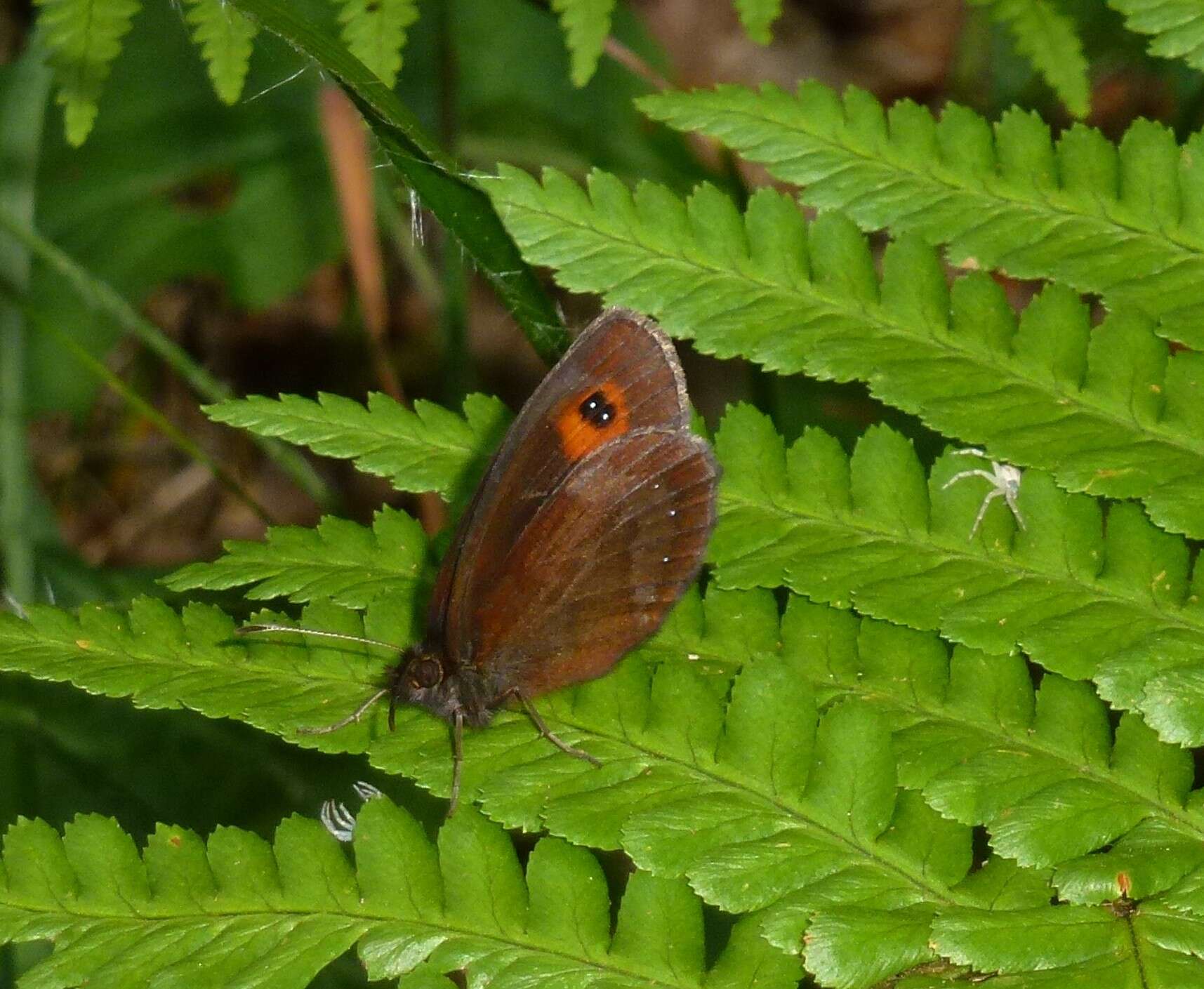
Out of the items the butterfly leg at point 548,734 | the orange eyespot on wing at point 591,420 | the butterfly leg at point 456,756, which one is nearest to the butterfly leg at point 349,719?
the butterfly leg at point 456,756

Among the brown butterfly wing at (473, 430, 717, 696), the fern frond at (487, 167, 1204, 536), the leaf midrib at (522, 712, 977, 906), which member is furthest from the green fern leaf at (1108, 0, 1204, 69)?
the leaf midrib at (522, 712, 977, 906)

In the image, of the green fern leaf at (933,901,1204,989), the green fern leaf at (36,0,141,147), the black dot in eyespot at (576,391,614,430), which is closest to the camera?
the green fern leaf at (933,901,1204,989)

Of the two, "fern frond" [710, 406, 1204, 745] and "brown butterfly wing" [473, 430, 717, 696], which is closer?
"fern frond" [710, 406, 1204, 745]

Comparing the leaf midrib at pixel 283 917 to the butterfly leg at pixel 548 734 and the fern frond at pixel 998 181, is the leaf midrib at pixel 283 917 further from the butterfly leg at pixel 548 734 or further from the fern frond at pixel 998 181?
the fern frond at pixel 998 181

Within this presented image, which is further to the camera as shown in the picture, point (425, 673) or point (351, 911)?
point (425, 673)

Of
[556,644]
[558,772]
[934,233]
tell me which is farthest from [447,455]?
[934,233]

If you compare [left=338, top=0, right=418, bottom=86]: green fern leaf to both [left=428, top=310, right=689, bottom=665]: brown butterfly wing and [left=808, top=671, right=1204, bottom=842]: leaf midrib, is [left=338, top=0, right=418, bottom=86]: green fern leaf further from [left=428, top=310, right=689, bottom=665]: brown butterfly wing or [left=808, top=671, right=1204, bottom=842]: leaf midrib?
[left=808, top=671, right=1204, bottom=842]: leaf midrib

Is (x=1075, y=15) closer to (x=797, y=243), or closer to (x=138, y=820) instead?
(x=797, y=243)

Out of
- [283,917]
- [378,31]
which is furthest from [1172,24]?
[283,917]

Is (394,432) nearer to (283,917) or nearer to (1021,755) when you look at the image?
(283,917)
